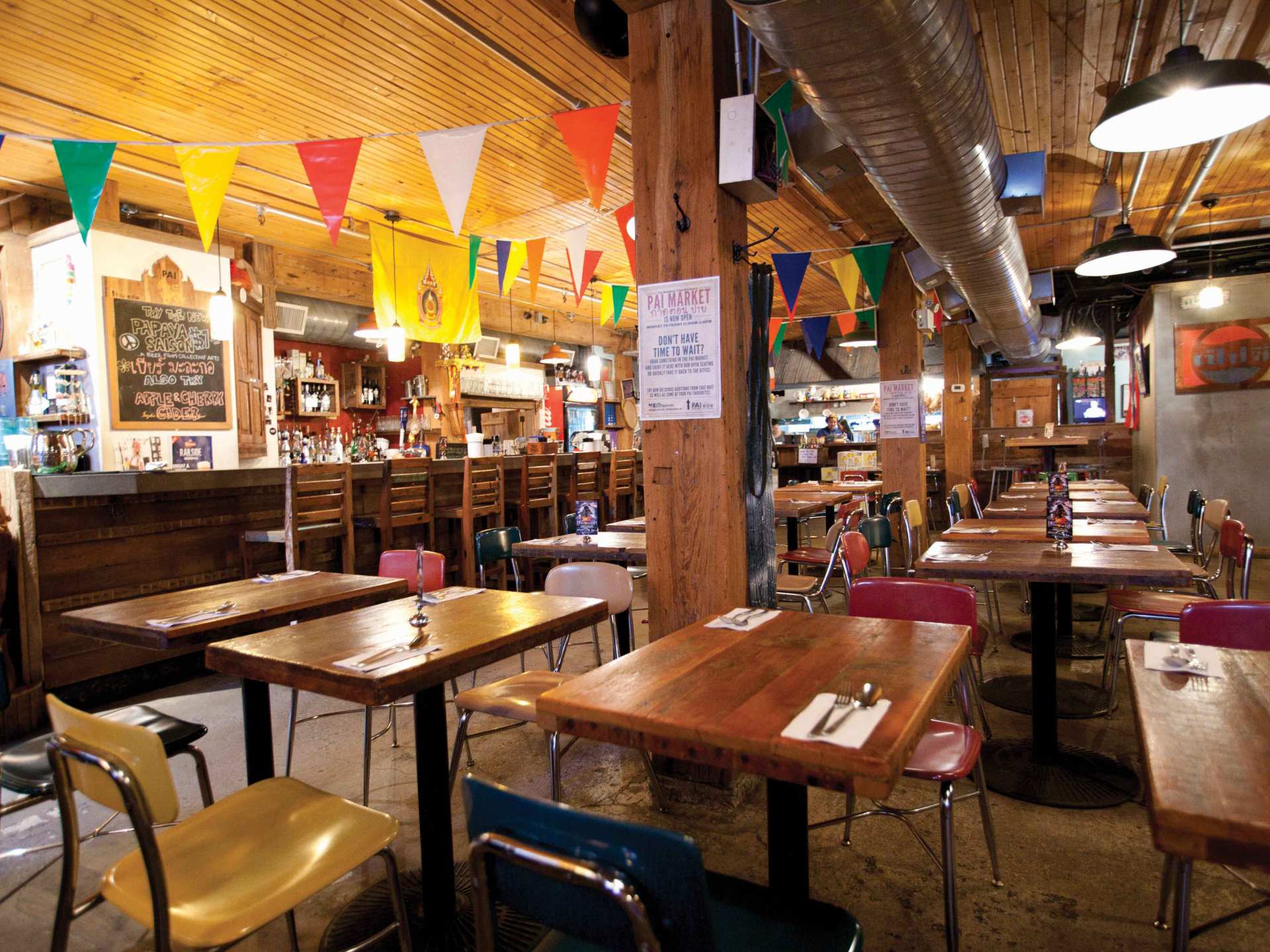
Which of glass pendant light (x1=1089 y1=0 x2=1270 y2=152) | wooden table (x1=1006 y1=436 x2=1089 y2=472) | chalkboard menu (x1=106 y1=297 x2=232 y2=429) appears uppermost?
glass pendant light (x1=1089 y1=0 x2=1270 y2=152)

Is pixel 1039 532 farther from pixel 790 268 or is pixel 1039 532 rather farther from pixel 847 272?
pixel 847 272

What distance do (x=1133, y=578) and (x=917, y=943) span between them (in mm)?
1549

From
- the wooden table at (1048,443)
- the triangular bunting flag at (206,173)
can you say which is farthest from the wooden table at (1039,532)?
the wooden table at (1048,443)

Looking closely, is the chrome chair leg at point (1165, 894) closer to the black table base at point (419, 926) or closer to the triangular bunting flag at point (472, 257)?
the black table base at point (419, 926)

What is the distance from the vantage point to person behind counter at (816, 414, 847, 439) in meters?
12.9

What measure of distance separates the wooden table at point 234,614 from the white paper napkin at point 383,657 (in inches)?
28.6

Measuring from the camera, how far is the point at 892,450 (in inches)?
287

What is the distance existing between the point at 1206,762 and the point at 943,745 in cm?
88

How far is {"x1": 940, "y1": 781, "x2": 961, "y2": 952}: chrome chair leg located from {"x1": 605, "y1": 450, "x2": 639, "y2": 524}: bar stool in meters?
5.39

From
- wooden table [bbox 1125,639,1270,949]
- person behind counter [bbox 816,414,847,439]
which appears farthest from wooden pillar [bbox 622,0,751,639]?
person behind counter [bbox 816,414,847,439]

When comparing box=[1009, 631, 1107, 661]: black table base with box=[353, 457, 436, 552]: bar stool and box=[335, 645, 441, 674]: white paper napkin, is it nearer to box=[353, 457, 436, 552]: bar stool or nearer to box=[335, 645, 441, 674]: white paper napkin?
box=[335, 645, 441, 674]: white paper napkin

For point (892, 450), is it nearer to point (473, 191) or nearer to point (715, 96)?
point (473, 191)

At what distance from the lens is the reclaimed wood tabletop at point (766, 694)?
121cm

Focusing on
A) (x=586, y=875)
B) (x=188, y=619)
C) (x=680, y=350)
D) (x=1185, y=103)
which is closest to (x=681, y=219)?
(x=680, y=350)
